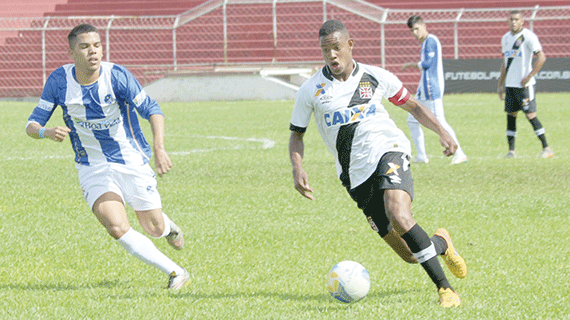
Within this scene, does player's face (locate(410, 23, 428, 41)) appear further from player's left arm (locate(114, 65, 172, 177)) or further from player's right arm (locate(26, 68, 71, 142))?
player's right arm (locate(26, 68, 71, 142))

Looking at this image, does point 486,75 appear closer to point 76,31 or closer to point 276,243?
point 276,243

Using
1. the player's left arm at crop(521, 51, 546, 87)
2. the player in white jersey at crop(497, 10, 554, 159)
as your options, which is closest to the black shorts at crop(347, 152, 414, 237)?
the player's left arm at crop(521, 51, 546, 87)

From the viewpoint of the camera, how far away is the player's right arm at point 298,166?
16.4 ft

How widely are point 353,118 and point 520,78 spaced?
7810mm

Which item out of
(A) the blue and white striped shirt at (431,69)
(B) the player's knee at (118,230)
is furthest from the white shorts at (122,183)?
(A) the blue and white striped shirt at (431,69)

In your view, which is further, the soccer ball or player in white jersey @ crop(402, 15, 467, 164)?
player in white jersey @ crop(402, 15, 467, 164)

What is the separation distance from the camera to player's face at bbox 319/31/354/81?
→ 5.04 meters

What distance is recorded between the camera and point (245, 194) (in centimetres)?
951

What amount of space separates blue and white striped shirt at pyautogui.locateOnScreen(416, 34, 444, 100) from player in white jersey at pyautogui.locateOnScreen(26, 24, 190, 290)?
22.1 feet

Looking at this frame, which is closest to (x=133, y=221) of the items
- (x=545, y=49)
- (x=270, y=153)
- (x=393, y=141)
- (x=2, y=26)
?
(x=393, y=141)

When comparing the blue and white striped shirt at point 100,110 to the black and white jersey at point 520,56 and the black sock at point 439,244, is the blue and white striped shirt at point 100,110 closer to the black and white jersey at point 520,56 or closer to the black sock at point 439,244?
the black sock at point 439,244

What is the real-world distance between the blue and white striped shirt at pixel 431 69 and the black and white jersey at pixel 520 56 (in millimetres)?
1294

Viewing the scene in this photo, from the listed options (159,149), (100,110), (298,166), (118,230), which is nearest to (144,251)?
(118,230)

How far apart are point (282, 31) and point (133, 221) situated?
24.5 m
